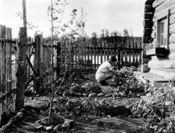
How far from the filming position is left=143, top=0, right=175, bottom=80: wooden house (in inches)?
311

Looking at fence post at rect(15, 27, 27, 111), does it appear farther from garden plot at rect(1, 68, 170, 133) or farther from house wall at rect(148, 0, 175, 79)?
house wall at rect(148, 0, 175, 79)

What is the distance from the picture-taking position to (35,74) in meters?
7.79

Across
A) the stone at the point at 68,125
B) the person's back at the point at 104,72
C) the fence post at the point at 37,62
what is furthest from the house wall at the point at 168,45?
the fence post at the point at 37,62

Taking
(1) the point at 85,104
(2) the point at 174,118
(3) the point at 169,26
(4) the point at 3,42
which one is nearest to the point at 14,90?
(4) the point at 3,42

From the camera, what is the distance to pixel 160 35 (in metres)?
9.79

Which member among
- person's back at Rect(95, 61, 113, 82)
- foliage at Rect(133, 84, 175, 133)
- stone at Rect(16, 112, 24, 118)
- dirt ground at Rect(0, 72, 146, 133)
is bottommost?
dirt ground at Rect(0, 72, 146, 133)

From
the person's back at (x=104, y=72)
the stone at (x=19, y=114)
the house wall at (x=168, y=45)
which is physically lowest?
the stone at (x=19, y=114)

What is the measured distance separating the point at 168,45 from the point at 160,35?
1.73m

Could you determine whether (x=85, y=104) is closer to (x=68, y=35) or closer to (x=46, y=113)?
(x=46, y=113)

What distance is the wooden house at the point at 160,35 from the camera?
7907 mm

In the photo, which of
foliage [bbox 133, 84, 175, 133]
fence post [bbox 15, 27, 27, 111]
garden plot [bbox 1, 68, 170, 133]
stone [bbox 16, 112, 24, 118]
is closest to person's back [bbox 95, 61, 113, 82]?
garden plot [bbox 1, 68, 170, 133]

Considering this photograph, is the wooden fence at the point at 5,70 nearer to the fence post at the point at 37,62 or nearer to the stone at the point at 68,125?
the stone at the point at 68,125

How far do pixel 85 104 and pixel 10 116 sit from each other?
1.51 m

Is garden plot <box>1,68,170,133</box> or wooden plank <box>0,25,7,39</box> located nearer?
garden plot <box>1,68,170,133</box>
